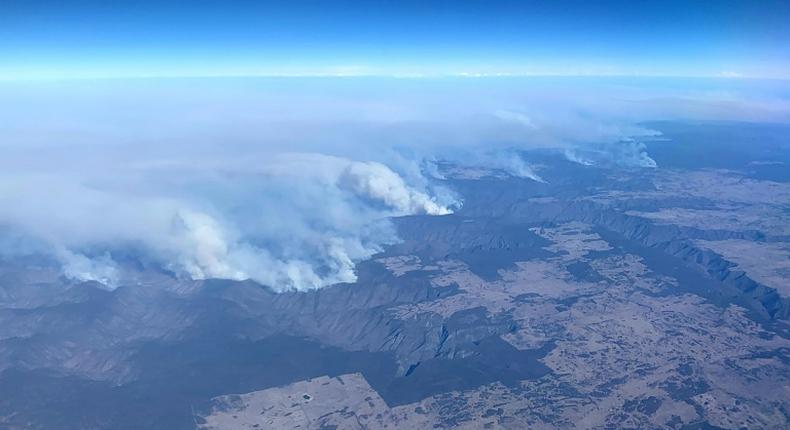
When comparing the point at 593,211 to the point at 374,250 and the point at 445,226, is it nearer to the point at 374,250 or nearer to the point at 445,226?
the point at 445,226

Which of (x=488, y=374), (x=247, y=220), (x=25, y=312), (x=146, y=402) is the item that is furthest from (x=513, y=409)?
(x=247, y=220)

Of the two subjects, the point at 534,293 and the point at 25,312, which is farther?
the point at 534,293

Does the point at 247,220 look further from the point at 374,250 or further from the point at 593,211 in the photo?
the point at 593,211

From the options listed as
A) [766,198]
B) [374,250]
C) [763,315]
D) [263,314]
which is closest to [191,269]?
[263,314]

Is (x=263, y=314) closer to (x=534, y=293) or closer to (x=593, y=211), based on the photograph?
(x=534, y=293)

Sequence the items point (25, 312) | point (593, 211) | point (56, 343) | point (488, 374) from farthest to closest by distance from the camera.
→ point (593, 211) → point (25, 312) → point (56, 343) → point (488, 374)

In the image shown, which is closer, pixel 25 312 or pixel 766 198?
pixel 25 312

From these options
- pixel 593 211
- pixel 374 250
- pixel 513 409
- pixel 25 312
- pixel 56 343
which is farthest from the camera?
pixel 593 211

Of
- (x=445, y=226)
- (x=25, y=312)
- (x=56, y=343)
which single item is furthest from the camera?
(x=445, y=226)

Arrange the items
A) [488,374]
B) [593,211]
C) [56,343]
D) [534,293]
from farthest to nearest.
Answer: [593,211] < [534,293] < [56,343] < [488,374]
